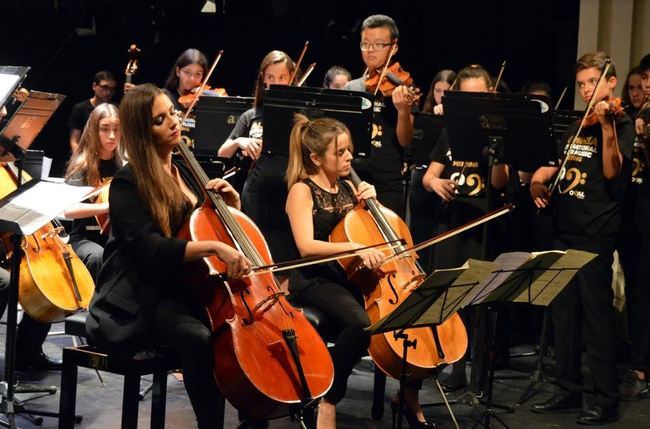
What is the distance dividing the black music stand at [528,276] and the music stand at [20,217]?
1.58 m

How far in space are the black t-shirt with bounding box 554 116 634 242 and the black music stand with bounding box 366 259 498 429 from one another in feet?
4.42

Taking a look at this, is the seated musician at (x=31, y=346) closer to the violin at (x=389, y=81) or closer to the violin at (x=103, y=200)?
the violin at (x=103, y=200)

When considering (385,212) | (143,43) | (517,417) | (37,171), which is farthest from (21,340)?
(143,43)

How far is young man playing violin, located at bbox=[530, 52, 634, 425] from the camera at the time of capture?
450 cm

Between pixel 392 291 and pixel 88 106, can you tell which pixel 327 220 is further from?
pixel 88 106

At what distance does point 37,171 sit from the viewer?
5.14 meters

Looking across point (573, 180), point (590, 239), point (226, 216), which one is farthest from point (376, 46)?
point (226, 216)

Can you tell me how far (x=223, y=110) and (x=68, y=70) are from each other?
428 centimetres

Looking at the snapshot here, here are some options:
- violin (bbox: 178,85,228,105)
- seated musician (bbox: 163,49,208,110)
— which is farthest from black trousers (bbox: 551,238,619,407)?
seated musician (bbox: 163,49,208,110)

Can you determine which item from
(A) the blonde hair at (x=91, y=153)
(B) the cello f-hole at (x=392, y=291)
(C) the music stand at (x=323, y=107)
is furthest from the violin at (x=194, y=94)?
(B) the cello f-hole at (x=392, y=291)

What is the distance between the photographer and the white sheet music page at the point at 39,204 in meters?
3.67

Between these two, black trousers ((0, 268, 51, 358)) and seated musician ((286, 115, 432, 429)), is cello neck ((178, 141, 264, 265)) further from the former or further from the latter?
black trousers ((0, 268, 51, 358))

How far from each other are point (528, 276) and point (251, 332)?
1074 millimetres

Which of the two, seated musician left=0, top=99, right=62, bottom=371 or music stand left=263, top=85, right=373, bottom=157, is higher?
music stand left=263, top=85, right=373, bottom=157
